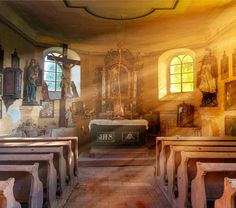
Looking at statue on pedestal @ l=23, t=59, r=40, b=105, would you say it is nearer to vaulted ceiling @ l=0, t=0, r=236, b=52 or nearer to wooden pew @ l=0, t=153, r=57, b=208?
vaulted ceiling @ l=0, t=0, r=236, b=52

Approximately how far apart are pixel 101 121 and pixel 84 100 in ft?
9.02

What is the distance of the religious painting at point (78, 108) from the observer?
382 inches

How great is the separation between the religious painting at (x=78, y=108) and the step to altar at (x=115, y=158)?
7.29 ft

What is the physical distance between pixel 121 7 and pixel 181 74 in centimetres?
418

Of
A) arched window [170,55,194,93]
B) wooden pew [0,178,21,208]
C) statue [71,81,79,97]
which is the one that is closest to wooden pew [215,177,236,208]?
wooden pew [0,178,21,208]

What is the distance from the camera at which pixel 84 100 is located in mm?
10469

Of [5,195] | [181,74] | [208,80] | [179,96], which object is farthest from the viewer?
[181,74]

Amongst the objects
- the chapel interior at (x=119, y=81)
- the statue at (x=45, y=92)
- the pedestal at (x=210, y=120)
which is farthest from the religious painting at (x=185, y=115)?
the statue at (x=45, y=92)

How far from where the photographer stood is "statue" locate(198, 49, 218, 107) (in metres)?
8.21

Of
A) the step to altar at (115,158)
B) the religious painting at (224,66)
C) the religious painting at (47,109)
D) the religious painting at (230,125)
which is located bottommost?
the step to altar at (115,158)

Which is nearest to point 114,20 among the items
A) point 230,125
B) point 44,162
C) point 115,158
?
point 115,158

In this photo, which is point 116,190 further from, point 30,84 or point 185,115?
point 185,115

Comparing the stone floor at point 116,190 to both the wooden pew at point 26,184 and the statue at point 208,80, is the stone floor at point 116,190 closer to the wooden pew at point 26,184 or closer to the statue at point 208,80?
the wooden pew at point 26,184

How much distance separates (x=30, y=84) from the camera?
327 inches
